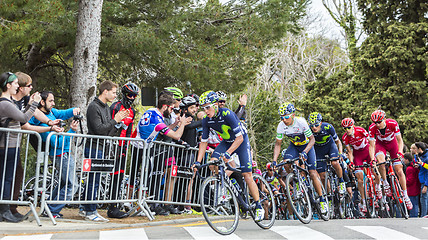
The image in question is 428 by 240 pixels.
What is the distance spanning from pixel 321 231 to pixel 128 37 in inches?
333

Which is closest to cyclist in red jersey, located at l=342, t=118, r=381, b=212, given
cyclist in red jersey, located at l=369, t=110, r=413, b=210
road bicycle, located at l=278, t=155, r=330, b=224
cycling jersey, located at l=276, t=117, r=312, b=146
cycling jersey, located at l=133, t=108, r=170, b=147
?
cyclist in red jersey, located at l=369, t=110, r=413, b=210

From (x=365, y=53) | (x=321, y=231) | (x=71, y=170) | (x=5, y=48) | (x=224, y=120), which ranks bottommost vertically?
(x=321, y=231)

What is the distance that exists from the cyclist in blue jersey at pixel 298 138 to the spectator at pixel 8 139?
4.90 metres

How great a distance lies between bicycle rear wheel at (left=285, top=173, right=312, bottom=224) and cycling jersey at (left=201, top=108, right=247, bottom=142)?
1.79 m

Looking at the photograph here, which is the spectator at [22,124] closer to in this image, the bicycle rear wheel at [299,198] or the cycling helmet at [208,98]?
the cycling helmet at [208,98]

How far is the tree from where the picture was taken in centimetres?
1260

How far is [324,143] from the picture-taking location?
42.7 ft

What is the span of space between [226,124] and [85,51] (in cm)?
553

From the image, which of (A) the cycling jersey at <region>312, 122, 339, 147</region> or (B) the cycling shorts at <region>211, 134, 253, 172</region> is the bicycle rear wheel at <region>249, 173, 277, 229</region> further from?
(A) the cycling jersey at <region>312, 122, 339, 147</region>

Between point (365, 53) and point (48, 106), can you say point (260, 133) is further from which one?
point (48, 106)

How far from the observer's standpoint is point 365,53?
88.0ft

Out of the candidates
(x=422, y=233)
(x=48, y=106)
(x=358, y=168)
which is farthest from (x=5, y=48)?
(x=422, y=233)

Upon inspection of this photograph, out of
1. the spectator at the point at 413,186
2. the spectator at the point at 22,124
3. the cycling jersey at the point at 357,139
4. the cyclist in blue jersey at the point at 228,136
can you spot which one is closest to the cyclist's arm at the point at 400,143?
the cycling jersey at the point at 357,139

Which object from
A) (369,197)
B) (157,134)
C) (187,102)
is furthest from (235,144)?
(369,197)
